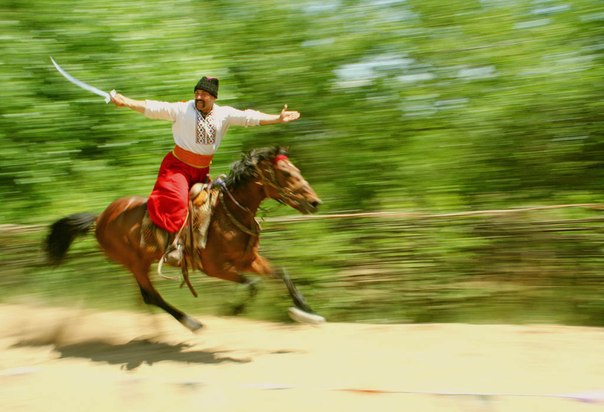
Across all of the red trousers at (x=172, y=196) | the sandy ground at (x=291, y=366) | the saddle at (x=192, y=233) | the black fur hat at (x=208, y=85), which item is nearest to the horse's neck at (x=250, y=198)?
the saddle at (x=192, y=233)

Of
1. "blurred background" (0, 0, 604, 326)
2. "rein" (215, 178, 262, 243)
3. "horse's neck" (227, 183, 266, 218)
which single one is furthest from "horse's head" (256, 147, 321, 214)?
"blurred background" (0, 0, 604, 326)

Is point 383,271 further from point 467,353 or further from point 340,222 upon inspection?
point 467,353

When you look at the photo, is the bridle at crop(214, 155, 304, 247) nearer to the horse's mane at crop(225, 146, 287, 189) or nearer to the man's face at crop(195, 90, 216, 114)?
the horse's mane at crop(225, 146, 287, 189)

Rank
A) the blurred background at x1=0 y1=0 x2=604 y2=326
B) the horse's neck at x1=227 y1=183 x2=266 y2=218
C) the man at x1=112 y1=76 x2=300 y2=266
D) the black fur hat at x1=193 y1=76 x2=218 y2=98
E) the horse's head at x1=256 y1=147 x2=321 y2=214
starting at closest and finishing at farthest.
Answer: the horse's head at x1=256 y1=147 x2=321 y2=214 < the black fur hat at x1=193 y1=76 x2=218 y2=98 < the man at x1=112 y1=76 x2=300 y2=266 < the horse's neck at x1=227 y1=183 x2=266 y2=218 < the blurred background at x1=0 y1=0 x2=604 y2=326

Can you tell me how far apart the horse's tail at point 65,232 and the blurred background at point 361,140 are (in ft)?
0.94

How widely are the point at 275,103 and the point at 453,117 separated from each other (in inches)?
100

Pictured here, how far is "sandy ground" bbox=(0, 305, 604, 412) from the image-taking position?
4.27 metres

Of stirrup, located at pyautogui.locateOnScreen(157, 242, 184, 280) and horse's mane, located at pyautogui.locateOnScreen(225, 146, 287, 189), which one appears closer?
horse's mane, located at pyautogui.locateOnScreen(225, 146, 287, 189)

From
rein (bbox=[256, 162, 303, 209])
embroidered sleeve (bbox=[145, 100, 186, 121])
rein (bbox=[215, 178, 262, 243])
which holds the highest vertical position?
embroidered sleeve (bbox=[145, 100, 186, 121])

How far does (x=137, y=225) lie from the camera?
20.2 feet

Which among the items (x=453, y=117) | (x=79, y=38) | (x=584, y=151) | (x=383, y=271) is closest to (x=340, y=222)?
(x=383, y=271)

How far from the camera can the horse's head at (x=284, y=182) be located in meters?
5.42

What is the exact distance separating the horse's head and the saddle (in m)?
0.59

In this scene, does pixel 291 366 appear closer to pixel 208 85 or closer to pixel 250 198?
pixel 250 198
